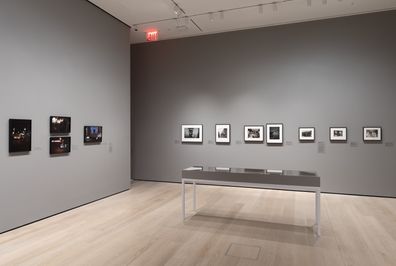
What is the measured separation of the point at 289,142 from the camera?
786 cm

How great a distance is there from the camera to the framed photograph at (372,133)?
7.07 metres

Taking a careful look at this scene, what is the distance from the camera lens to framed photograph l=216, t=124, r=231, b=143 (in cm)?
846

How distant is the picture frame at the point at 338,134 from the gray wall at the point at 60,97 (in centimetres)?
574

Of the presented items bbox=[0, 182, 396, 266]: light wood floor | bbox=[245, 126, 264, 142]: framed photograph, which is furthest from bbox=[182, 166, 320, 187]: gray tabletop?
bbox=[245, 126, 264, 142]: framed photograph

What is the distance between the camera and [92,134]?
21.4 ft

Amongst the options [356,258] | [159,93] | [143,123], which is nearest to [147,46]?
[159,93]

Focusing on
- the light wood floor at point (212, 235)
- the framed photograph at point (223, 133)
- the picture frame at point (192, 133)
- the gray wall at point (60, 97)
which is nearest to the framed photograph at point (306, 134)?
the light wood floor at point (212, 235)

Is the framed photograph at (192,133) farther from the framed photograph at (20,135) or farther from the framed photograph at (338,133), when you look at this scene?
the framed photograph at (20,135)

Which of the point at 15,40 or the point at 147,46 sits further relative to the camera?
the point at 147,46

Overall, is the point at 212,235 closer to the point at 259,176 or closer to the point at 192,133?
the point at 259,176

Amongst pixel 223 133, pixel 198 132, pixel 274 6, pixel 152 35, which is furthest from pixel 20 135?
pixel 274 6

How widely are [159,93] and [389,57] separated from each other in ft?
21.8

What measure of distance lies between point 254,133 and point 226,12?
11.4 ft

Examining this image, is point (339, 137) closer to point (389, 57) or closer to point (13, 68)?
point (389, 57)
